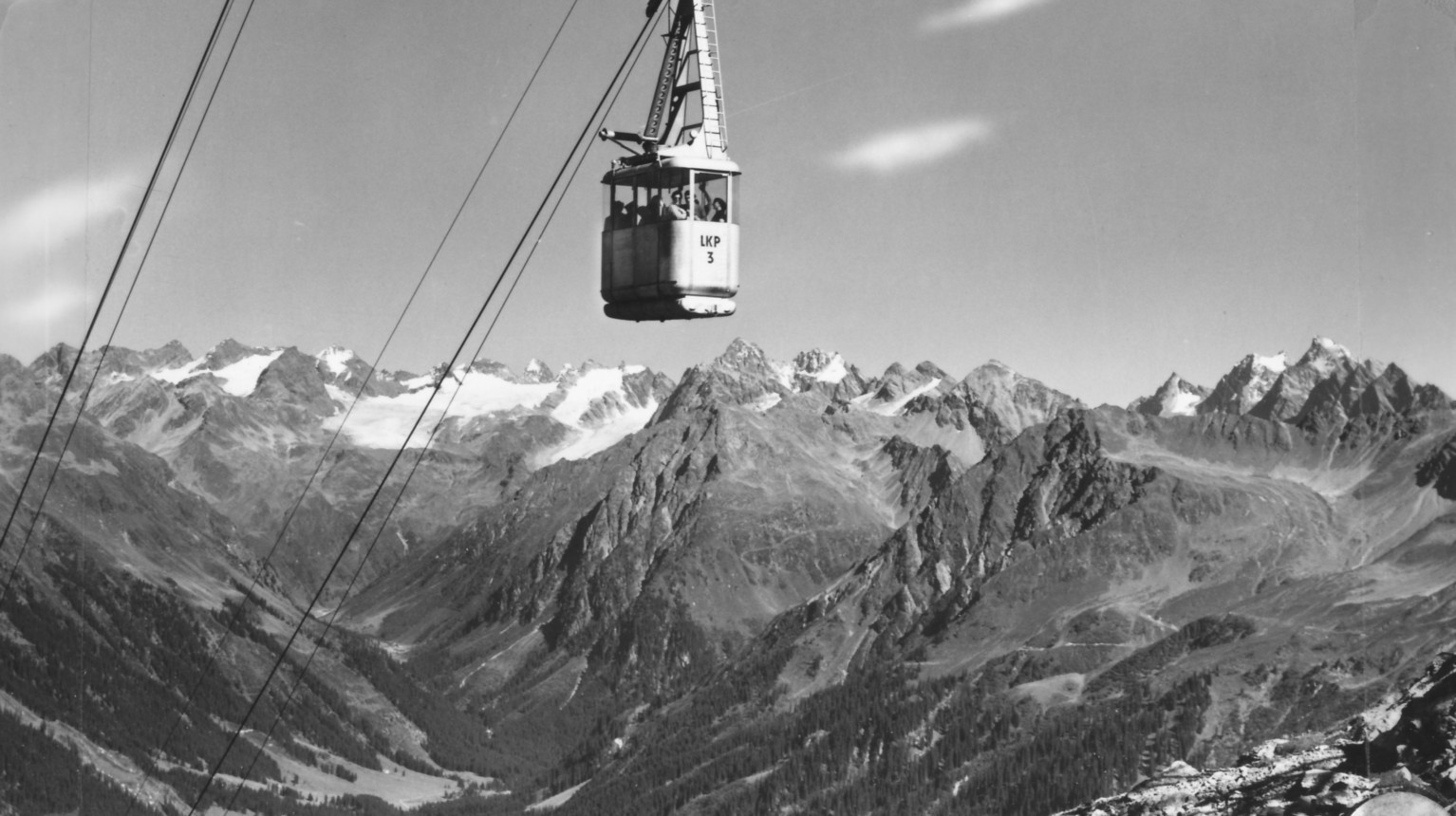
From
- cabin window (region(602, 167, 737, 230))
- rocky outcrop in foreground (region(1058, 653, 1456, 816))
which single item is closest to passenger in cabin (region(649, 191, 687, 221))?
cabin window (region(602, 167, 737, 230))

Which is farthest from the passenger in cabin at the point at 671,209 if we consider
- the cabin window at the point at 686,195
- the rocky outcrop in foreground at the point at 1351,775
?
the rocky outcrop in foreground at the point at 1351,775

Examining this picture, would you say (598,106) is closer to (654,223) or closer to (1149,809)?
(654,223)

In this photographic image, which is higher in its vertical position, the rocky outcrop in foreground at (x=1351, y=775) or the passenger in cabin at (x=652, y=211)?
the passenger in cabin at (x=652, y=211)

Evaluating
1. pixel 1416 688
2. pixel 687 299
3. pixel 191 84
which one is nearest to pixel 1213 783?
pixel 1416 688

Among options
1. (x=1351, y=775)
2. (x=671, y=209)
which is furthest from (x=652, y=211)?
(x=1351, y=775)

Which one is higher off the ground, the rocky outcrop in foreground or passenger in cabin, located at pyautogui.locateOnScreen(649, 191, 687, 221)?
passenger in cabin, located at pyautogui.locateOnScreen(649, 191, 687, 221)

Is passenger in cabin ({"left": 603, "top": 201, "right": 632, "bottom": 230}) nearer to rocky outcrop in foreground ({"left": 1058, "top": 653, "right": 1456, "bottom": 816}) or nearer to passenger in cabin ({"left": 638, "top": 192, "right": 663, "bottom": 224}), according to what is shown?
passenger in cabin ({"left": 638, "top": 192, "right": 663, "bottom": 224})

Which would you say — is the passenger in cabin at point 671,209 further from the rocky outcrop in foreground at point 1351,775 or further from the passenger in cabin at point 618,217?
the rocky outcrop in foreground at point 1351,775

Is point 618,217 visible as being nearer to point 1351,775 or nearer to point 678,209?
point 678,209
